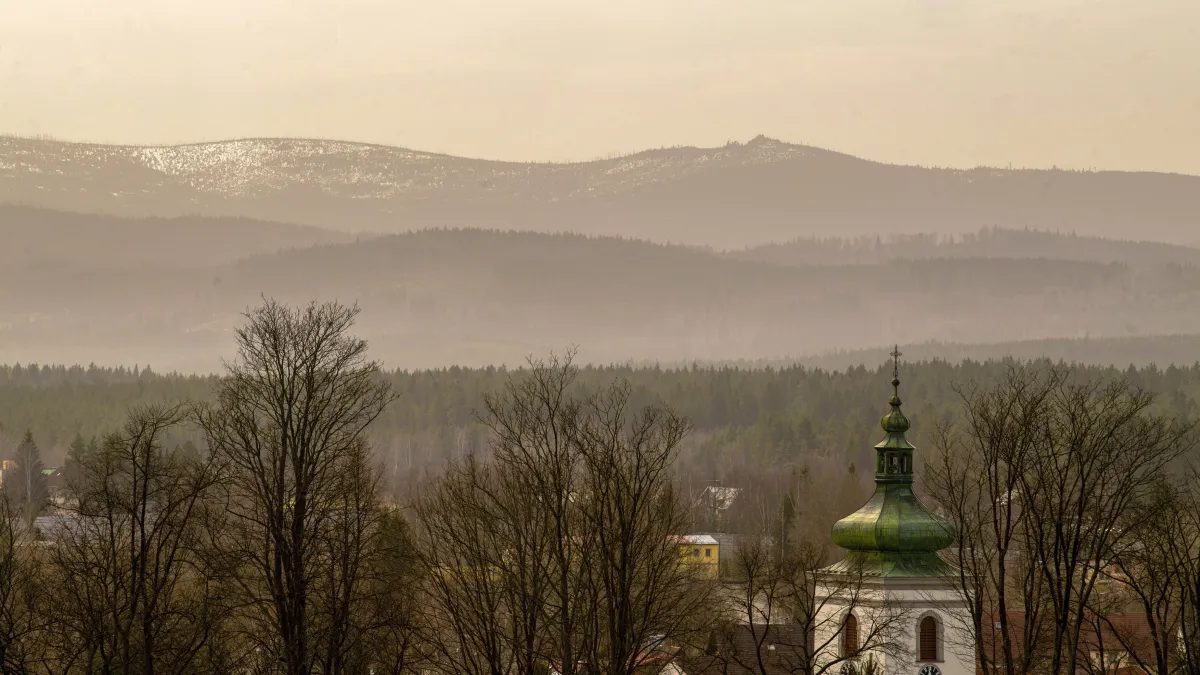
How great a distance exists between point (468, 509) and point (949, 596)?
26.6 metres

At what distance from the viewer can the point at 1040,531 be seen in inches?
2117

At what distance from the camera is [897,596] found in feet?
275

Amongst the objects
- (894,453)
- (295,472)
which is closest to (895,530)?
(894,453)

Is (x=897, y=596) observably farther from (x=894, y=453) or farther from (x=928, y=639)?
(x=894, y=453)

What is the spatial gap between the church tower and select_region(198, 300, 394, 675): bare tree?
3083cm

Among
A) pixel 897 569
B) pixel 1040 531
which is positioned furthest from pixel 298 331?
pixel 897 569

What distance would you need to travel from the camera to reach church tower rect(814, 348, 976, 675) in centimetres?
8281

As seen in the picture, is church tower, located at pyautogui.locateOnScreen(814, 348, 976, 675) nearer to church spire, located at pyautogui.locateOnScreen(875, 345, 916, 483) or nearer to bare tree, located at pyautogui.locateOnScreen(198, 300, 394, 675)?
church spire, located at pyautogui.locateOnScreen(875, 345, 916, 483)

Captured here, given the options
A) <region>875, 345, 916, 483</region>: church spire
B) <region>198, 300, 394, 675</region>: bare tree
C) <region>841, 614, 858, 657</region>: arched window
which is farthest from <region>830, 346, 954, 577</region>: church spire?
<region>198, 300, 394, 675</region>: bare tree

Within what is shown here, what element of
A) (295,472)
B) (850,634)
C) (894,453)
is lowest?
(850,634)

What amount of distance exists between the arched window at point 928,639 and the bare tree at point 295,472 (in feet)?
107

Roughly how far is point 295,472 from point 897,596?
36.3 metres

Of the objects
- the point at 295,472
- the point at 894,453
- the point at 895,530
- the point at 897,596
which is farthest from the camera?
the point at 894,453

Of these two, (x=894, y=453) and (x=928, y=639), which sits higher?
(x=894, y=453)
